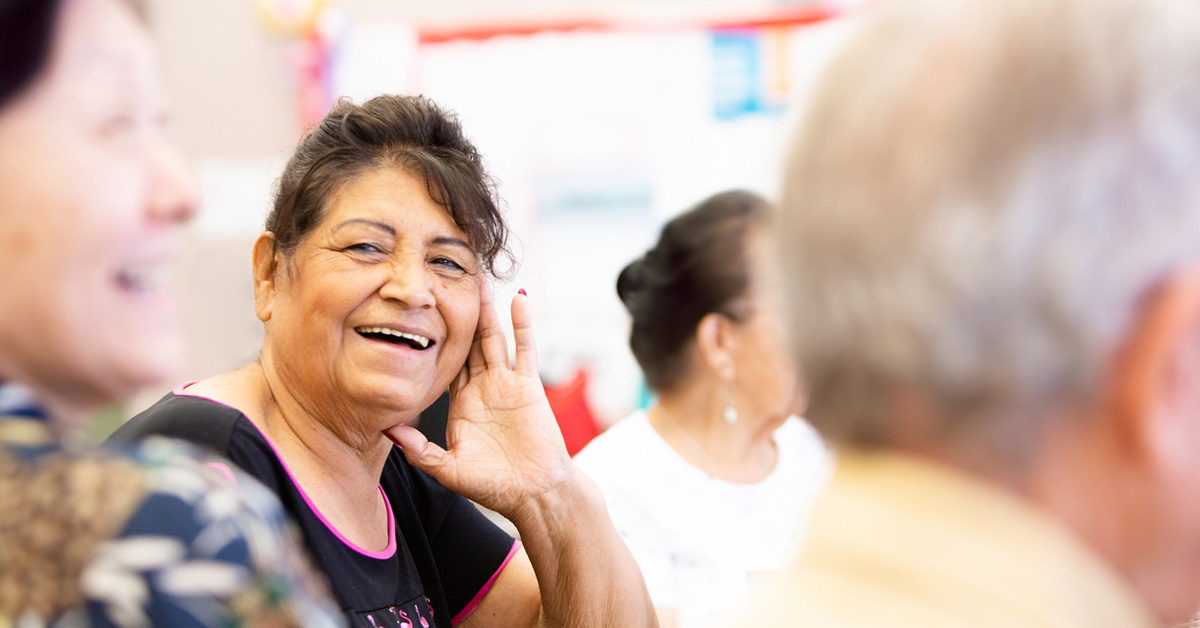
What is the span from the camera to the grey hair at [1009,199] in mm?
587

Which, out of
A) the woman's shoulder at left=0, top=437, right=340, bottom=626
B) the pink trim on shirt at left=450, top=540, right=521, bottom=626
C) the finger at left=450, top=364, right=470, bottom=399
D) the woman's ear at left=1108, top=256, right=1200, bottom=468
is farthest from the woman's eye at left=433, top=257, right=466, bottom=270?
the woman's ear at left=1108, top=256, right=1200, bottom=468

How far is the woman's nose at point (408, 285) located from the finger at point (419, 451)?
8.6 inches

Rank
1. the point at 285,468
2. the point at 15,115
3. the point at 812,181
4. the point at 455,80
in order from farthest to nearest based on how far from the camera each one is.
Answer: the point at 455,80 → the point at 285,468 → the point at 812,181 → the point at 15,115

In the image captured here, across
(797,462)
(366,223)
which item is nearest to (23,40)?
(366,223)

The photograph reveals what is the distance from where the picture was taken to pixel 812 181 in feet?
2.20

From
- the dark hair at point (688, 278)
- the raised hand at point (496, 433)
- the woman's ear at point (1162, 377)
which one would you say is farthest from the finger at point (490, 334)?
the woman's ear at point (1162, 377)

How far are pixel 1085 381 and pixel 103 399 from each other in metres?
0.64

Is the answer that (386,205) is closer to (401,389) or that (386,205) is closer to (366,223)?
(366,223)

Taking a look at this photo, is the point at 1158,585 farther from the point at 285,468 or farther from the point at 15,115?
the point at 285,468

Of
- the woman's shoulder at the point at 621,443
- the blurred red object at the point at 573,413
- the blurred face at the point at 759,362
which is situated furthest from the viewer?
the blurred red object at the point at 573,413

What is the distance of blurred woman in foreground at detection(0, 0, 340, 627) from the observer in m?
0.56

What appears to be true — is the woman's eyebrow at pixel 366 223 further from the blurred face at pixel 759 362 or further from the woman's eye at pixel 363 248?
the blurred face at pixel 759 362

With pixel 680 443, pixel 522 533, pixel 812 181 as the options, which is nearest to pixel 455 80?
pixel 680 443

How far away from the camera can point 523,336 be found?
1.74 meters
